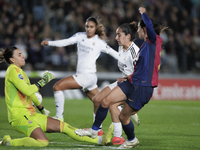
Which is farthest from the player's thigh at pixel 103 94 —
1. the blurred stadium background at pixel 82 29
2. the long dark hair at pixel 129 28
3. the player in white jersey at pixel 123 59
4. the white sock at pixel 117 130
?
the blurred stadium background at pixel 82 29

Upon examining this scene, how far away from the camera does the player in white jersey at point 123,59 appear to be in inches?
245

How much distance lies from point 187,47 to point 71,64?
20.1 ft

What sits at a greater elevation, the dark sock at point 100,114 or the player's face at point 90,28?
the player's face at point 90,28

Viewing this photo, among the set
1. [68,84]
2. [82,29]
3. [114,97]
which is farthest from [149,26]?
[82,29]

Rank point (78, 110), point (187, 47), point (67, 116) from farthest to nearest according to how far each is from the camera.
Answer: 1. point (187, 47)
2. point (78, 110)
3. point (67, 116)

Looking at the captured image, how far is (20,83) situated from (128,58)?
6.74 feet

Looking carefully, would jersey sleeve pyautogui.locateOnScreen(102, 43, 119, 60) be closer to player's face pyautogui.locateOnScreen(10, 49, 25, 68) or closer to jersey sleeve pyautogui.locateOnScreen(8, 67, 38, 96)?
player's face pyautogui.locateOnScreen(10, 49, 25, 68)

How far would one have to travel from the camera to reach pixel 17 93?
558 cm

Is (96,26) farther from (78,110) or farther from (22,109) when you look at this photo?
(78,110)

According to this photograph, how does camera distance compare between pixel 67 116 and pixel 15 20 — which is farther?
pixel 15 20

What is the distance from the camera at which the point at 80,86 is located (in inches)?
289

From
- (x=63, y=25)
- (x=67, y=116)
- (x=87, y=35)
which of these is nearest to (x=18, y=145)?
(x=87, y=35)

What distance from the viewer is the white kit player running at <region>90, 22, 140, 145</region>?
6223 millimetres

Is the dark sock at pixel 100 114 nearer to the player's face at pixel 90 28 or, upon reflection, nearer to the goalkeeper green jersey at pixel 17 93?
the goalkeeper green jersey at pixel 17 93
